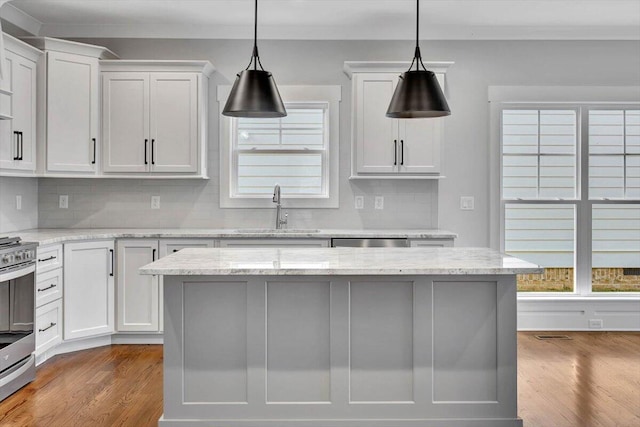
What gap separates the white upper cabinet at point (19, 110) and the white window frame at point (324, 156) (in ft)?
4.95

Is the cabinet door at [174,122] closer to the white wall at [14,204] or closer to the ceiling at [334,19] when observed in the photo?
the ceiling at [334,19]

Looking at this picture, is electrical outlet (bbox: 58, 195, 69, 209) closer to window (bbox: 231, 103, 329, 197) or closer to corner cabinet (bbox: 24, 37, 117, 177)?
corner cabinet (bbox: 24, 37, 117, 177)

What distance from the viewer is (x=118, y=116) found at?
462 centimetres

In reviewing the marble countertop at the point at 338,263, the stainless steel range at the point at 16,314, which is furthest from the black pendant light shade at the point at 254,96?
the stainless steel range at the point at 16,314

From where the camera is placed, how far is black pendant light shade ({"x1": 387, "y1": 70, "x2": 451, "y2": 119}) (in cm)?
277

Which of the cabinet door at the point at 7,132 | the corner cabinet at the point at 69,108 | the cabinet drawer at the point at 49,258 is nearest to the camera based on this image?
the cabinet drawer at the point at 49,258

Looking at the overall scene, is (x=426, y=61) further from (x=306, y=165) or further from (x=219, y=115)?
(x=219, y=115)

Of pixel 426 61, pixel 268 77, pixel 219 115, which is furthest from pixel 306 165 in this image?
pixel 268 77

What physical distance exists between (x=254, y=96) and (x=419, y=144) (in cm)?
222

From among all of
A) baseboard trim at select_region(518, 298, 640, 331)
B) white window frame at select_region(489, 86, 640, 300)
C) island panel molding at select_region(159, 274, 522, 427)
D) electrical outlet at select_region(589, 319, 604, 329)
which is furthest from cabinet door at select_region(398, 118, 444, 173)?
island panel molding at select_region(159, 274, 522, 427)

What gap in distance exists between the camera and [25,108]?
417 centimetres

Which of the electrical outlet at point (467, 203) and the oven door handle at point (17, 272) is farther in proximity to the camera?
the electrical outlet at point (467, 203)

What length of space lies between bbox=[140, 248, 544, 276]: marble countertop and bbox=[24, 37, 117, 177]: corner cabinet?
1908mm

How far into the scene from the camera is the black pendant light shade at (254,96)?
2.79 metres
